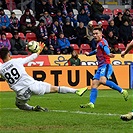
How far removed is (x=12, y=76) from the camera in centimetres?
1210

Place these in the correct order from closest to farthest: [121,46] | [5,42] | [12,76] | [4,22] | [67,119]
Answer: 1. [67,119]
2. [12,76]
3. [5,42]
4. [4,22]
5. [121,46]

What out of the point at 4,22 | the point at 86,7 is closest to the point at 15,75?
the point at 4,22

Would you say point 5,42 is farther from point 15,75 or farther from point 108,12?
point 15,75

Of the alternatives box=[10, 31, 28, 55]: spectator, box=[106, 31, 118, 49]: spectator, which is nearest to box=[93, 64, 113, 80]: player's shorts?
box=[10, 31, 28, 55]: spectator

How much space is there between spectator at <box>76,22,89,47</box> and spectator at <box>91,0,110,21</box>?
2.22 meters

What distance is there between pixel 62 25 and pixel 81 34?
0.98 meters

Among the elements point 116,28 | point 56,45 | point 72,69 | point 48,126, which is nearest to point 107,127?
point 48,126

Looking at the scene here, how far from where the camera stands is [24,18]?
2559cm

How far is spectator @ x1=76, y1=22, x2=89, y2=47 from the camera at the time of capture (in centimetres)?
2652

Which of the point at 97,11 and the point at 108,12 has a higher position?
the point at 97,11

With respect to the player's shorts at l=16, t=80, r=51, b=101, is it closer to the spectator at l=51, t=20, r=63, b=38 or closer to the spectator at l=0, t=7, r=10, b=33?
the spectator at l=0, t=7, r=10, b=33

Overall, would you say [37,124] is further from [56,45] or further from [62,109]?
[56,45]

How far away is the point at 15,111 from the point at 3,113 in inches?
19.9

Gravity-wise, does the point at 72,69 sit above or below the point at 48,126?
below
